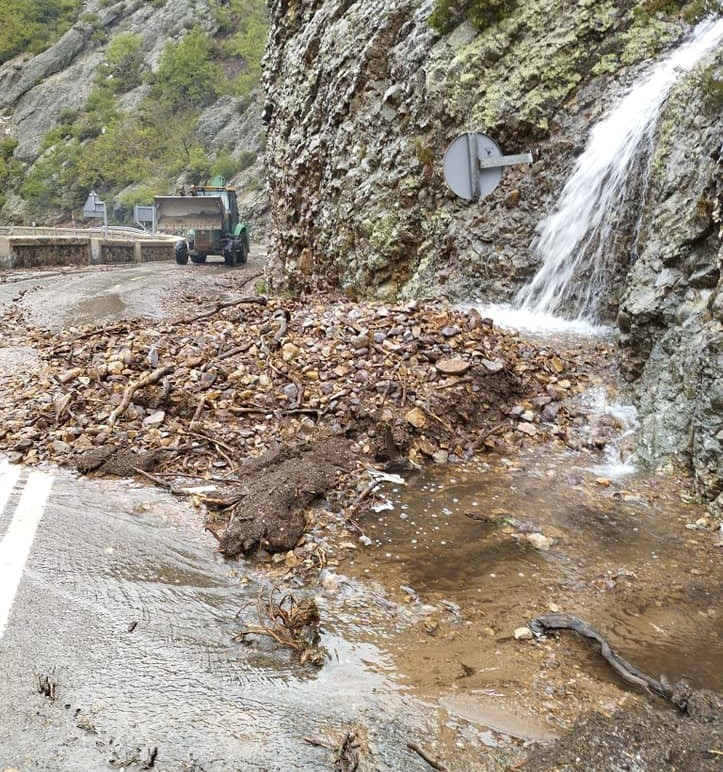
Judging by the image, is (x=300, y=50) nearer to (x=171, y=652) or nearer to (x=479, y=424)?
(x=479, y=424)

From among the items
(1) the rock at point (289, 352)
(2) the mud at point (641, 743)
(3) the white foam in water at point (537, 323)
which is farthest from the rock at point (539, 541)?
(3) the white foam in water at point (537, 323)

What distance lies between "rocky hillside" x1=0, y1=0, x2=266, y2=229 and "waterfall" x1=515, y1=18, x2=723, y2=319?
4698 cm

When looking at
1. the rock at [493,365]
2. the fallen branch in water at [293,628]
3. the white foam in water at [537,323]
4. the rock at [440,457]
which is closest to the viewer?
the fallen branch in water at [293,628]

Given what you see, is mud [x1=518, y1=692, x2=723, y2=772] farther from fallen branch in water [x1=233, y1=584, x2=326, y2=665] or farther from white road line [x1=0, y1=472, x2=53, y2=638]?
white road line [x1=0, y1=472, x2=53, y2=638]

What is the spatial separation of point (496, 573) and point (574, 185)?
21.9 feet

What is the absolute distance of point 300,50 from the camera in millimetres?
14922

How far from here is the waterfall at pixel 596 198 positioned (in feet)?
26.0

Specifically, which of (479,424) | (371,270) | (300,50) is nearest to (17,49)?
(300,50)

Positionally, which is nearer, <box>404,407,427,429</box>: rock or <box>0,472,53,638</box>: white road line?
<box>0,472,53,638</box>: white road line

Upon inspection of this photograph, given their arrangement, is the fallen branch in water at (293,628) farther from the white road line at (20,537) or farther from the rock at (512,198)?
the rock at (512,198)

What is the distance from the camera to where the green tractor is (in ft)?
81.5

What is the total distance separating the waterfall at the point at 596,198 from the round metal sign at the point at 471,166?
4.40ft

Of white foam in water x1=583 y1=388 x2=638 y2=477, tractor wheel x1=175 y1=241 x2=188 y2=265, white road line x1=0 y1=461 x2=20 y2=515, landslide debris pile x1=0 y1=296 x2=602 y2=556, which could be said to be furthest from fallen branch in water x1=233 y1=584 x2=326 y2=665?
tractor wheel x1=175 y1=241 x2=188 y2=265

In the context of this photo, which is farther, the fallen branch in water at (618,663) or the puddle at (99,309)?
the puddle at (99,309)
